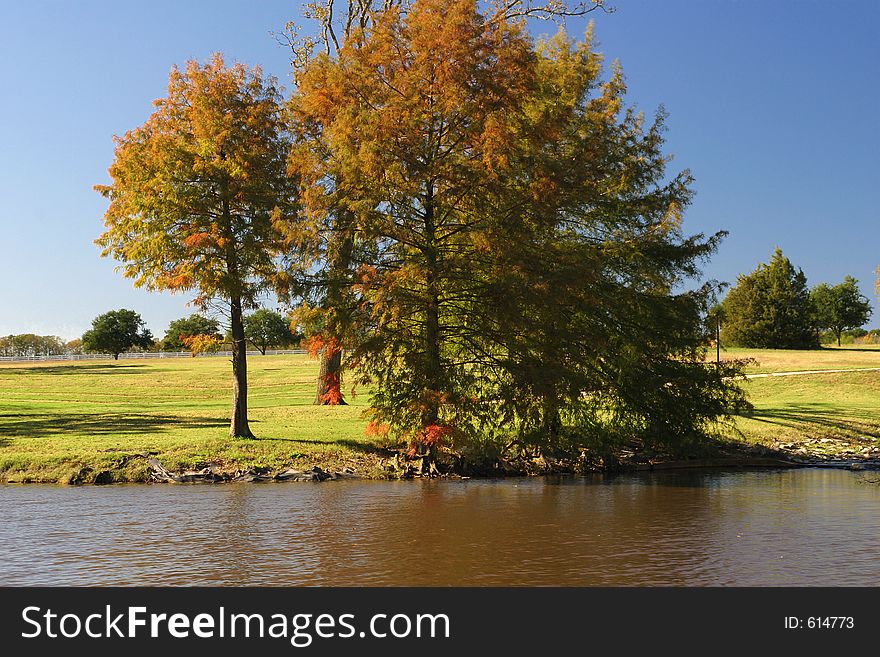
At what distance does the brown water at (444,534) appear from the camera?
38.1 feet

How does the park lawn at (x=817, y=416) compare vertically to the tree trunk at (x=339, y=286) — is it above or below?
below

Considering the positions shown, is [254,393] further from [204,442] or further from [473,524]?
[473,524]

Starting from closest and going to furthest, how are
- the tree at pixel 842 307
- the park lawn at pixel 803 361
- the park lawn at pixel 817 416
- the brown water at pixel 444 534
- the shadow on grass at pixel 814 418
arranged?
1. the brown water at pixel 444 534
2. the park lawn at pixel 817 416
3. the shadow on grass at pixel 814 418
4. the park lawn at pixel 803 361
5. the tree at pixel 842 307

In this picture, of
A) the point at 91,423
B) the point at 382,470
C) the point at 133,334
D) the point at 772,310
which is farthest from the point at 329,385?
the point at 133,334

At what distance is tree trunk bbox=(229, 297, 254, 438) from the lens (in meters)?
25.0

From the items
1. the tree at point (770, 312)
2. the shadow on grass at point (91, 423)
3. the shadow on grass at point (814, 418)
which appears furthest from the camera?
the tree at point (770, 312)

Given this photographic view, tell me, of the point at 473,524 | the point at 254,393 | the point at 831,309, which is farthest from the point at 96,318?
the point at 473,524

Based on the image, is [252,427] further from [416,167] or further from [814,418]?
[814,418]

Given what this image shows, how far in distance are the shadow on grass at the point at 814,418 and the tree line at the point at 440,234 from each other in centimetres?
650

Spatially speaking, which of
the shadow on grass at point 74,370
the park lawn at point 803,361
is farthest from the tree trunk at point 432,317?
the shadow on grass at point 74,370

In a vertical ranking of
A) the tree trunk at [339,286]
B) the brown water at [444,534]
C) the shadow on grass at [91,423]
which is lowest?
the brown water at [444,534]

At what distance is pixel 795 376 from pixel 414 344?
3000cm

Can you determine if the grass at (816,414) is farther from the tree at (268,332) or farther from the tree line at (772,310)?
the tree at (268,332)

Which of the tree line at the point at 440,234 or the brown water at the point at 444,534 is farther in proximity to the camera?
the tree line at the point at 440,234
